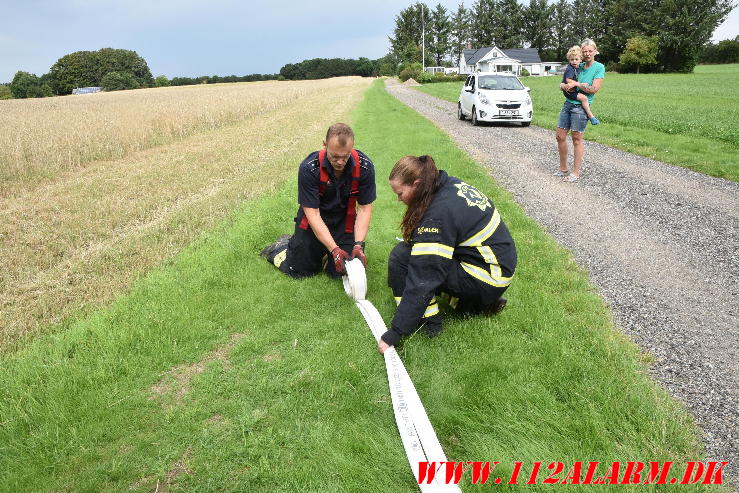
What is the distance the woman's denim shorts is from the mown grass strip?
14.5 ft

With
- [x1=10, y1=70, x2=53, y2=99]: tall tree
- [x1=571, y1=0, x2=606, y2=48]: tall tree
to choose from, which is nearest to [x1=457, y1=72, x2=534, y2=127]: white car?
[x1=571, y1=0, x2=606, y2=48]: tall tree

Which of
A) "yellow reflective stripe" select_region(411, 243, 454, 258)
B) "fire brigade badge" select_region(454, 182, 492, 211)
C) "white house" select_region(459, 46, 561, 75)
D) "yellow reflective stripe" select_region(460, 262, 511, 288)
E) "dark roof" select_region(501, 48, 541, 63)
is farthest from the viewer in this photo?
"dark roof" select_region(501, 48, 541, 63)

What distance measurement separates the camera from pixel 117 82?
79062 millimetres

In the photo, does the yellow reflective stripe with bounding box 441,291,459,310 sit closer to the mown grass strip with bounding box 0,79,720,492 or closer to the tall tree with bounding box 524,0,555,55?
the mown grass strip with bounding box 0,79,720,492

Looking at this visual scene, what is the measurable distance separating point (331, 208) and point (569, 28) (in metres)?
99.4

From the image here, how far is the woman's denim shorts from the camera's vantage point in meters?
7.61

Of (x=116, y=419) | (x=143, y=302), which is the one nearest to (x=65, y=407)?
(x=116, y=419)

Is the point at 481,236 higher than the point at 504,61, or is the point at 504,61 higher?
the point at 504,61

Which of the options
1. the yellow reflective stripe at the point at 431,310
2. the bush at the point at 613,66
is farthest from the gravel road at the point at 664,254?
the bush at the point at 613,66

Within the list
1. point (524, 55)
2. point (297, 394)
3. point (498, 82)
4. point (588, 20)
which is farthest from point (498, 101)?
point (588, 20)

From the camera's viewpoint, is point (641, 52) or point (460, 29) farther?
point (460, 29)

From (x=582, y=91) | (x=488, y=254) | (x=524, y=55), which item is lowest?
(x=488, y=254)

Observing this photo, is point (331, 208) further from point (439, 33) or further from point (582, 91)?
point (439, 33)

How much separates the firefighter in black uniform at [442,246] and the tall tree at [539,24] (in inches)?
3849
